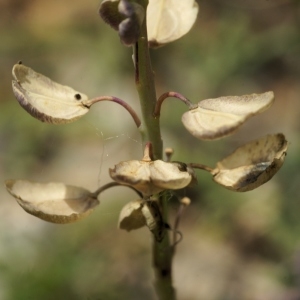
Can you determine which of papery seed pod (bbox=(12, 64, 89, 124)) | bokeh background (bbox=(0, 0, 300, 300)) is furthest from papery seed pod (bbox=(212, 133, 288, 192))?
bokeh background (bbox=(0, 0, 300, 300))

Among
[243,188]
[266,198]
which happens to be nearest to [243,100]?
[243,188]

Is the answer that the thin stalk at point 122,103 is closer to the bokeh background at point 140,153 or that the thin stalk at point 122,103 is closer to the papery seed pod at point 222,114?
the papery seed pod at point 222,114

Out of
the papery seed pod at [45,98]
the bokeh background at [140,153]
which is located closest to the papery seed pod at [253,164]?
the papery seed pod at [45,98]

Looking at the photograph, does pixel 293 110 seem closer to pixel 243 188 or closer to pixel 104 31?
pixel 104 31

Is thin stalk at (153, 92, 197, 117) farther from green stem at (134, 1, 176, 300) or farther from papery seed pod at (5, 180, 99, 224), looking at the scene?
papery seed pod at (5, 180, 99, 224)

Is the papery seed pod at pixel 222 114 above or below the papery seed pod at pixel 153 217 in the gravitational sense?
above

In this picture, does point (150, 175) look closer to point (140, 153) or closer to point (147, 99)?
point (147, 99)
